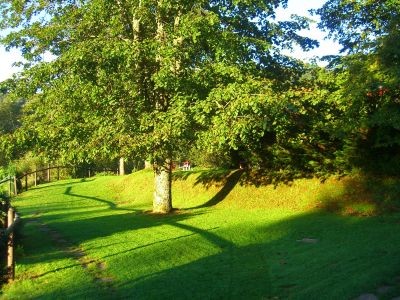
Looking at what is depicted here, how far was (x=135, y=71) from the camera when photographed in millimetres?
14188

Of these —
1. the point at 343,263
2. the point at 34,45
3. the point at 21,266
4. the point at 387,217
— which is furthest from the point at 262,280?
the point at 34,45

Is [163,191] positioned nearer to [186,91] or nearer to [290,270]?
[186,91]

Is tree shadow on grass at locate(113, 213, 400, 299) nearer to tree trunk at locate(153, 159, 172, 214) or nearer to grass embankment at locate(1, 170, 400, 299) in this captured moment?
grass embankment at locate(1, 170, 400, 299)

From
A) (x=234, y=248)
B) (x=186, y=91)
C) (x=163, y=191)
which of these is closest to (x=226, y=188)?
(x=163, y=191)

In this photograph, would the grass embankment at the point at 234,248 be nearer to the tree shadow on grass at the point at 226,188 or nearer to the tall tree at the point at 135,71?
the tree shadow on grass at the point at 226,188

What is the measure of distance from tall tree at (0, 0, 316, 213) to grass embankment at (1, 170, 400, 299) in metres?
2.70

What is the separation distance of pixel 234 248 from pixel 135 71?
7040mm

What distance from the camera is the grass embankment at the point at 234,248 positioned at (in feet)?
21.7

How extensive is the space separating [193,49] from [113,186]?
16.8 metres

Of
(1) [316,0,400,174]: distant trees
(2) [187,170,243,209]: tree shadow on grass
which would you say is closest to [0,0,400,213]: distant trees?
(1) [316,0,400,174]: distant trees

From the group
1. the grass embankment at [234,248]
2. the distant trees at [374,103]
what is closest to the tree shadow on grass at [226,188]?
the grass embankment at [234,248]

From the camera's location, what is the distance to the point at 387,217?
1139 cm

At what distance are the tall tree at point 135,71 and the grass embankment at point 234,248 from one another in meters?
2.70

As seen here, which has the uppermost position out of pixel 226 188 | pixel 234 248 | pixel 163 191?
pixel 163 191
